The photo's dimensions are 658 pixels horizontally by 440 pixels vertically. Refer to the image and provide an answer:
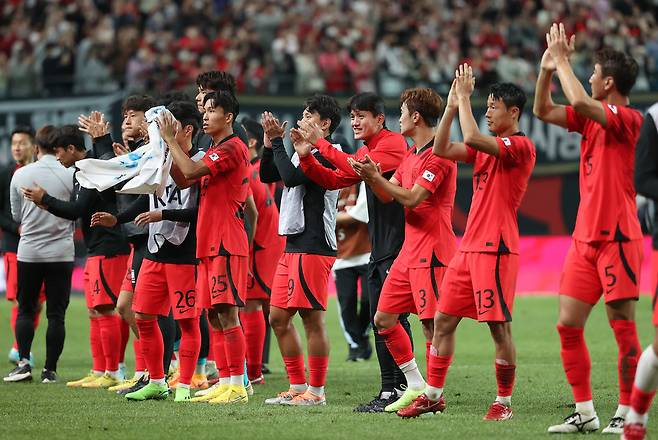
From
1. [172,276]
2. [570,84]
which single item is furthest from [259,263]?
[570,84]

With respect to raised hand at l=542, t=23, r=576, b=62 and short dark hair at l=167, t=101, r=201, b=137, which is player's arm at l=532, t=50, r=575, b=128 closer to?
raised hand at l=542, t=23, r=576, b=62

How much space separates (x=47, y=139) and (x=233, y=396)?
344 centimetres

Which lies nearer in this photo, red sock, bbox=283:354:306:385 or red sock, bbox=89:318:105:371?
red sock, bbox=283:354:306:385

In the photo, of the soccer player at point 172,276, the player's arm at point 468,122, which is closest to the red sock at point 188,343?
the soccer player at point 172,276

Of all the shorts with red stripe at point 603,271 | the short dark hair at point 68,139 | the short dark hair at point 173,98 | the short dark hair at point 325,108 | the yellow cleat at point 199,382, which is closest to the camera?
the shorts with red stripe at point 603,271

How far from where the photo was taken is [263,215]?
11.2 meters

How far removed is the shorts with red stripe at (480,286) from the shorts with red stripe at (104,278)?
377 cm

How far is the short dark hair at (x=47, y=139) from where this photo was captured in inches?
418

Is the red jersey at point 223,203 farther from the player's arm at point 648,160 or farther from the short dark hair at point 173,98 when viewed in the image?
the player's arm at point 648,160

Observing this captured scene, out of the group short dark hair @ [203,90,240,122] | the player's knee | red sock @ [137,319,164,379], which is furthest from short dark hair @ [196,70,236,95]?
the player's knee

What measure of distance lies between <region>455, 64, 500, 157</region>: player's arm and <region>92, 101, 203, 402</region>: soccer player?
2.58 m

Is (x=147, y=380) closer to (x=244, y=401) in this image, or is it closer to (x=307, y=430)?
(x=244, y=401)

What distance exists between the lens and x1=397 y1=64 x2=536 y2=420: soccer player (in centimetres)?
745

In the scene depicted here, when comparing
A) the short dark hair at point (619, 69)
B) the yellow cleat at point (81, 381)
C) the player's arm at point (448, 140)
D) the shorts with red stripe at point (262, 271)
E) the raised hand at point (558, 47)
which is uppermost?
the raised hand at point (558, 47)
